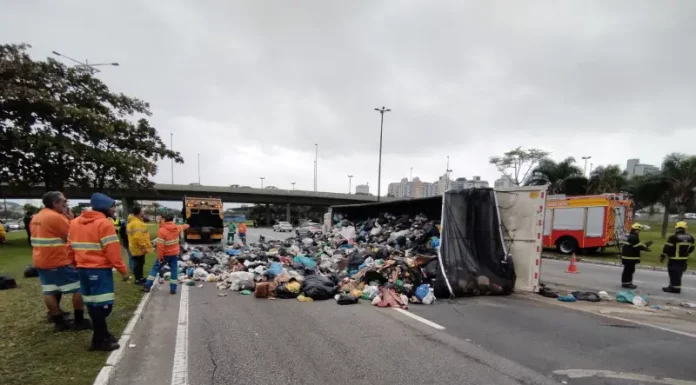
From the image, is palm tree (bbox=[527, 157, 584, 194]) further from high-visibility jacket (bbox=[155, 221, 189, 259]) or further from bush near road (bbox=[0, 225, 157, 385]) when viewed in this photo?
bush near road (bbox=[0, 225, 157, 385])

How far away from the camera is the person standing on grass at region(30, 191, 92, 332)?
4325mm

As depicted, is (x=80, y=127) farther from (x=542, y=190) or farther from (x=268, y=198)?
(x=268, y=198)

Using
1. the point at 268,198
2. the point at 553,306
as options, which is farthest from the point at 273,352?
the point at 268,198

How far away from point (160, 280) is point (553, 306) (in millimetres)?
8428

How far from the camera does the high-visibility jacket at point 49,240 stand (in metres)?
4.32

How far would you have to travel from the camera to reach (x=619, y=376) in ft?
11.3

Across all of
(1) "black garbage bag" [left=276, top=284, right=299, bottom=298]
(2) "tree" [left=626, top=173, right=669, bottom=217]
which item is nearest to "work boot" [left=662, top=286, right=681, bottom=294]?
(1) "black garbage bag" [left=276, top=284, right=299, bottom=298]

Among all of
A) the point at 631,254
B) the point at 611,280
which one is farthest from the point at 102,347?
the point at 611,280

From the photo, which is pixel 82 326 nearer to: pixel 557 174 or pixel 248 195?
pixel 557 174

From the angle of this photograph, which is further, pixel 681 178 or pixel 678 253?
pixel 681 178

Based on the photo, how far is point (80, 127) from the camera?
18578mm

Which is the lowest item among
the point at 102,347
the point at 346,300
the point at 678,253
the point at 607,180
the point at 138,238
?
the point at 346,300

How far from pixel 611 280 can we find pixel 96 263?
11227mm

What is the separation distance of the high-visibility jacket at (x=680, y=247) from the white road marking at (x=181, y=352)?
9591 millimetres
